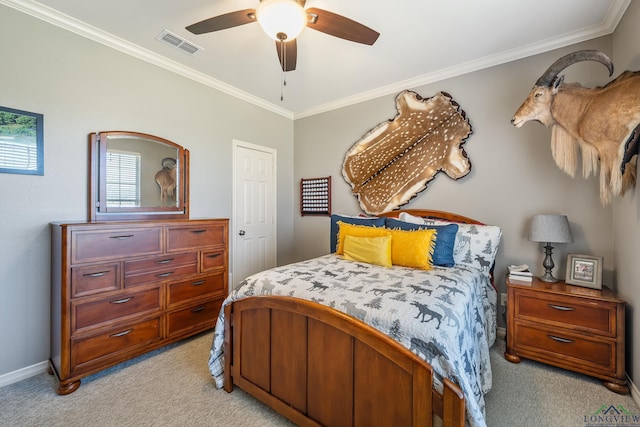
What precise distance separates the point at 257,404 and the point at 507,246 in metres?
2.52

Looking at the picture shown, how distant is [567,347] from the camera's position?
195 centimetres

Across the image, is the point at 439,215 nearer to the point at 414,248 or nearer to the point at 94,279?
the point at 414,248

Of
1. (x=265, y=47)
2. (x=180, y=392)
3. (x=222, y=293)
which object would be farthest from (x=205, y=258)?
(x=265, y=47)

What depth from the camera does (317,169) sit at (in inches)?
155

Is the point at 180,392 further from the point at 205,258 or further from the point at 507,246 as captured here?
the point at 507,246

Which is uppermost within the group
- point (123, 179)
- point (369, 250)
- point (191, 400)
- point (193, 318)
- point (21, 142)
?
point (21, 142)

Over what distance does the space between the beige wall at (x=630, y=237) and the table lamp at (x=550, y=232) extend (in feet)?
0.99

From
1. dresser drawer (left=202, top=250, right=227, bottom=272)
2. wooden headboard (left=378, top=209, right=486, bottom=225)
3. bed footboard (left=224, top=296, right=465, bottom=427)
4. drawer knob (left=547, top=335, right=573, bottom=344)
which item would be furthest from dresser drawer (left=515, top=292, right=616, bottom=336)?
dresser drawer (left=202, top=250, right=227, bottom=272)

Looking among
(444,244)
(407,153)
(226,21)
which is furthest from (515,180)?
(226,21)

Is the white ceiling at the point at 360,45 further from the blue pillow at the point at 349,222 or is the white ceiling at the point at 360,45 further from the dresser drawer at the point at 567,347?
the dresser drawer at the point at 567,347

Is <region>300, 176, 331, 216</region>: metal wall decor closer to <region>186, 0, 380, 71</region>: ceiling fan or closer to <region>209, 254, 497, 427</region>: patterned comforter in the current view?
<region>209, 254, 497, 427</region>: patterned comforter

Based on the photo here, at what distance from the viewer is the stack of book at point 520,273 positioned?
87.2 inches

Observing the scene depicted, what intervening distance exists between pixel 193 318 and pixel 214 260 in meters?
0.55

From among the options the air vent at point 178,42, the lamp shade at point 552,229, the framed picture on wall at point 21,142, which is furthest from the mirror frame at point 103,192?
the lamp shade at point 552,229
